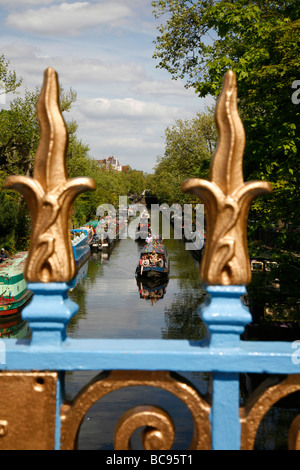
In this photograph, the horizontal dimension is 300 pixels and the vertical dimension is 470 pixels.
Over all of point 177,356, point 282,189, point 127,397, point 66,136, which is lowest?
point 127,397

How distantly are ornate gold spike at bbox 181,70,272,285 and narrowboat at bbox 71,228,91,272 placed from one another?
41.0 meters

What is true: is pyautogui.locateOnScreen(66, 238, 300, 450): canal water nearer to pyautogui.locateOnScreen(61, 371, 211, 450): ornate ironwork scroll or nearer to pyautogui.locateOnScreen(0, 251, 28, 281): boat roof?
pyautogui.locateOnScreen(61, 371, 211, 450): ornate ironwork scroll

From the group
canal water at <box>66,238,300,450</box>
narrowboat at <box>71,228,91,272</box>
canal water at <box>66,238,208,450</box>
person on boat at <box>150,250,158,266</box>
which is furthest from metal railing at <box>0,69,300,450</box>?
narrowboat at <box>71,228,91,272</box>

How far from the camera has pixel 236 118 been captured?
2.72 meters

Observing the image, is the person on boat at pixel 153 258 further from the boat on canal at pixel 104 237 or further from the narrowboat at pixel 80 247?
the boat on canal at pixel 104 237

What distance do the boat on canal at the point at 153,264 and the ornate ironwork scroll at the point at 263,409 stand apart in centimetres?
3764

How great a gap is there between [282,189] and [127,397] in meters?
9.50

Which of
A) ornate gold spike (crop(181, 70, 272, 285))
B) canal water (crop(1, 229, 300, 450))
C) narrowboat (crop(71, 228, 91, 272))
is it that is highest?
narrowboat (crop(71, 228, 91, 272))

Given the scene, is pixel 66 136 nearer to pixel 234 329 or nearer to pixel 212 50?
pixel 234 329

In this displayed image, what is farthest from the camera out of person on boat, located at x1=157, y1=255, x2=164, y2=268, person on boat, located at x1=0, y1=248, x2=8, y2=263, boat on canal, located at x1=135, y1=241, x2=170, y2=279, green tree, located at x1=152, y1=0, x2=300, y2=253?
person on boat, located at x1=157, y1=255, x2=164, y2=268

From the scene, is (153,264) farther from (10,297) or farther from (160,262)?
(10,297)

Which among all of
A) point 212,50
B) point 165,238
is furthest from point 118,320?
point 165,238

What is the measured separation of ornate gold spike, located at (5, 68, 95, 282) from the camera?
269cm

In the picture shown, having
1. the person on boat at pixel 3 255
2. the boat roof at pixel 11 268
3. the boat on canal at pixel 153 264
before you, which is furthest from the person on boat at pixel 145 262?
the boat roof at pixel 11 268
